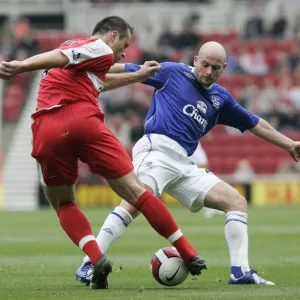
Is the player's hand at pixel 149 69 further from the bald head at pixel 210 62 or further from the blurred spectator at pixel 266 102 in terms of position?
the blurred spectator at pixel 266 102

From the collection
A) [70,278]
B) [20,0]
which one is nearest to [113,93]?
[20,0]

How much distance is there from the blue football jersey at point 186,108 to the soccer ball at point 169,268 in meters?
1.08

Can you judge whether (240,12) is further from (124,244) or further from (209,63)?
(209,63)

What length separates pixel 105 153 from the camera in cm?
823

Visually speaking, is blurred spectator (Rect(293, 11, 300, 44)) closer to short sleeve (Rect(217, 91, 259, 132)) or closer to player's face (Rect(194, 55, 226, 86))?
short sleeve (Rect(217, 91, 259, 132))

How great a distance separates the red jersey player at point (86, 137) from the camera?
823cm

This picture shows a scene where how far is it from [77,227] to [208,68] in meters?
1.86

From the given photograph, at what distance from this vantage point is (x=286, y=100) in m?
30.0

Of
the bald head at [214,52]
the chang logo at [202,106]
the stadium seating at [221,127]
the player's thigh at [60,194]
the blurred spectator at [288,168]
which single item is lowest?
the blurred spectator at [288,168]

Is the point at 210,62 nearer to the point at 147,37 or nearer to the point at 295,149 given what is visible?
the point at 295,149

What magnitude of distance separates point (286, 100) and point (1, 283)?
21.7 m

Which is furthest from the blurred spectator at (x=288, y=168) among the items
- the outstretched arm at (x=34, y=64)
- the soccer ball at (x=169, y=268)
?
the outstretched arm at (x=34, y=64)

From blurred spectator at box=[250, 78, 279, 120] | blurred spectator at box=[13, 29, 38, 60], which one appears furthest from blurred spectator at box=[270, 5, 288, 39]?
blurred spectator at box=[13, 29, 38, 60]

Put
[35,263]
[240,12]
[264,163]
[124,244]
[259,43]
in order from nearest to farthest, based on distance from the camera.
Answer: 1. [35,263]
2. [124,244]
3. [264,163]
4. [259,43]
5. [240,12]
